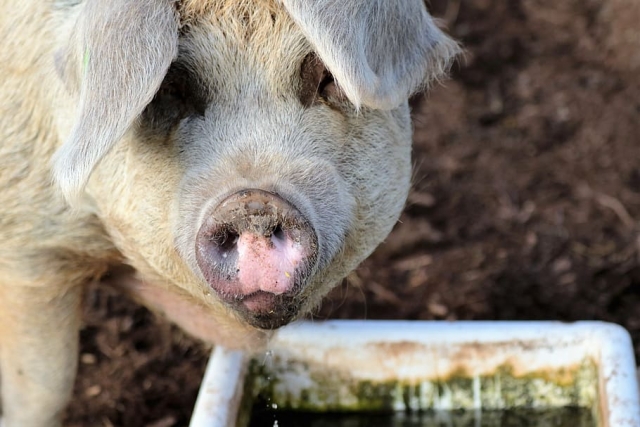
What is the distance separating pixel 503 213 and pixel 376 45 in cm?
196

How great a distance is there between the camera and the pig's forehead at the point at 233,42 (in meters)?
1.98

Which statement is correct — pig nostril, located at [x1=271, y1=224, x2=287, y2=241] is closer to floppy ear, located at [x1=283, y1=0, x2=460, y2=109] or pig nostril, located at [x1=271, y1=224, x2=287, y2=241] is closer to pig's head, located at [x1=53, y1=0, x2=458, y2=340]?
pig's head, located at [x1=53, y1=0, x2=458, y2=340]

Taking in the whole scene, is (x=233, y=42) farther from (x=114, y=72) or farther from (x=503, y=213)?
(x=503, y=213)

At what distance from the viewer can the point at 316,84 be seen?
2061 millimetres

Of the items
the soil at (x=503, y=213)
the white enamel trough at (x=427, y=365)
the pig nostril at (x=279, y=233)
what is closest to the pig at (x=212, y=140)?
the pig nostril at (x=279, y=233)

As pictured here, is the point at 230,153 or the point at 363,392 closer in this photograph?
the point at 230,153

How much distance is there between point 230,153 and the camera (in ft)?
6.47

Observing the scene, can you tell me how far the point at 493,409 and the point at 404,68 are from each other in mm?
1110

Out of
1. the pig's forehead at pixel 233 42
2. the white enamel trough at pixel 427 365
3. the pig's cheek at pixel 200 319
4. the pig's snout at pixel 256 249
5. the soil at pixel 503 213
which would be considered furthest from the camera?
the soil at pixel 503 213

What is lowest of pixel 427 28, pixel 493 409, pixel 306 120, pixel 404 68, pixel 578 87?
pixel 493 409

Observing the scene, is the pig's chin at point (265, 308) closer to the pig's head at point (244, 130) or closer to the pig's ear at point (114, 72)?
the pig's head at point (244, 130)

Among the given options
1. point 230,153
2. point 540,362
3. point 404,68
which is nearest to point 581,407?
point 540,362

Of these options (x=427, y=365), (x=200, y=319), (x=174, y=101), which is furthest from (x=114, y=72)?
(x=427, y=365)

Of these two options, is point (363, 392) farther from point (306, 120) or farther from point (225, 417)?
point (306, 120)
